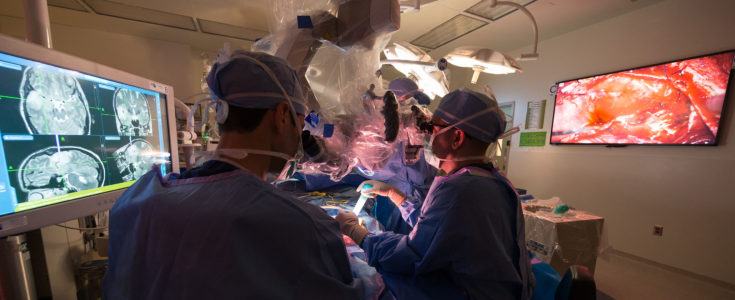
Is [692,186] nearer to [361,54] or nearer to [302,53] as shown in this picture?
[361,54]

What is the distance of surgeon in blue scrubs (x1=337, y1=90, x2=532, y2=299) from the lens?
96cm

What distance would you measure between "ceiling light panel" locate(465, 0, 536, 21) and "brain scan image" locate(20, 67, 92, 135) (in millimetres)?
3371

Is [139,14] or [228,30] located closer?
[139,14]

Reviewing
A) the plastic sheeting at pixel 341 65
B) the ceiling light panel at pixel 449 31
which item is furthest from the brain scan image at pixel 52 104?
the ceiling light panel at pixel 449 31

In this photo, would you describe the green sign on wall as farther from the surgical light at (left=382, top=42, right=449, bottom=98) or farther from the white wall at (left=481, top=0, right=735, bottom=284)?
the surgical light at (left=382, top=42, right=449, bottom=98)

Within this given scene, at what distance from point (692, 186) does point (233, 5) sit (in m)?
5.46

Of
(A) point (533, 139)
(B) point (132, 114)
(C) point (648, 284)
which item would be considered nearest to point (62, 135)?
(B) point (132, 114)

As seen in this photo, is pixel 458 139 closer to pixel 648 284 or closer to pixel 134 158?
pixel 134 158

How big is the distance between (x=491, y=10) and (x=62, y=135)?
12.2 ft

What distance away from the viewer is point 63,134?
76 centimetres

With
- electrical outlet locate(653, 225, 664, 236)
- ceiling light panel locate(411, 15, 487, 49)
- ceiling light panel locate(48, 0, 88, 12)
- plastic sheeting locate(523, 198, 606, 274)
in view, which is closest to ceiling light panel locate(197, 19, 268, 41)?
ceiling light panel locate(48, 0, 88, 12)

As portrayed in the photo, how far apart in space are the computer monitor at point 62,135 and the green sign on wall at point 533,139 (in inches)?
187

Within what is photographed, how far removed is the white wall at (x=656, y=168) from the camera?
8.25ft

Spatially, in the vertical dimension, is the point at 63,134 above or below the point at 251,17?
below
